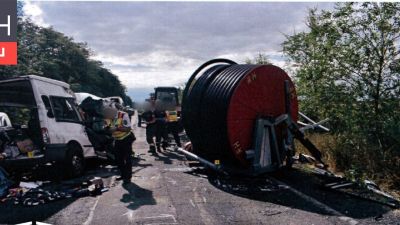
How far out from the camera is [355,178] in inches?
302

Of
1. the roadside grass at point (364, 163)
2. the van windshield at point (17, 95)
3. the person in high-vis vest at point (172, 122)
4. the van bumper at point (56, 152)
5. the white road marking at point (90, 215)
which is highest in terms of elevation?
the van windshield at point (17, 95)

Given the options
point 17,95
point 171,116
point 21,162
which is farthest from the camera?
point 171,116

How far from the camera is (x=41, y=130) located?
7770 millimetres

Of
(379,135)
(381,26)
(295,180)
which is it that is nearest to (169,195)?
(295,180)

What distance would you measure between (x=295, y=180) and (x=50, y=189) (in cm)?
492

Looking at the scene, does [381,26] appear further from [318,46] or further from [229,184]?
[229,184]

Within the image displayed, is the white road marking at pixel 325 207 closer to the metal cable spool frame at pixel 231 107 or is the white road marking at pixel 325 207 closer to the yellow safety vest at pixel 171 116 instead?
the metal cable spool frame at pixel 231 107

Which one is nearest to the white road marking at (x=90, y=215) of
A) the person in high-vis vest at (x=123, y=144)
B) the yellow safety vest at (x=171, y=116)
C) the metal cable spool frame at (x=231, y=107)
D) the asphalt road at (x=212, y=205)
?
the asphalt road at (x=212, y=205)

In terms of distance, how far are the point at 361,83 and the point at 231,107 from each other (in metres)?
3.82

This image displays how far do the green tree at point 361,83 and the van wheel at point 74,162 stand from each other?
6.06 meters

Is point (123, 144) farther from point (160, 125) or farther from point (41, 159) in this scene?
point (160, 125)

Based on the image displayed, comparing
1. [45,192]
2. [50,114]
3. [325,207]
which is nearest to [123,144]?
[50,114]

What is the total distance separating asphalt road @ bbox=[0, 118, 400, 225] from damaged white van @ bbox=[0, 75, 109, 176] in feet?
2.38

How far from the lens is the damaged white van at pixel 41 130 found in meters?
Result: 7.73
